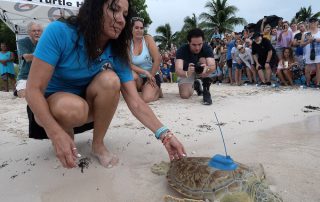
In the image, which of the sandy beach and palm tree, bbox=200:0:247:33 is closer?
the sandy beach

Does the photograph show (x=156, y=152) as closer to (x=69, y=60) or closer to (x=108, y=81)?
(x=108, y=81)

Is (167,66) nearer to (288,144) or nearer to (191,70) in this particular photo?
(191,70)

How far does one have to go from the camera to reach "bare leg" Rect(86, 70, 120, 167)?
6.48ft

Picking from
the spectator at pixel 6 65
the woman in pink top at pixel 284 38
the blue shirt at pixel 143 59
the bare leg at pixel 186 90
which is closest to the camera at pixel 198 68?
the bare leg at pixel 186 90

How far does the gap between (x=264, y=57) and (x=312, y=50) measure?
1.09 meters

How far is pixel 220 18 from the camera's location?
2441 centimetres

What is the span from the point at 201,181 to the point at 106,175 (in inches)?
28.5

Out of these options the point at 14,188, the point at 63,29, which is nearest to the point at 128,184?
the point at 14,188

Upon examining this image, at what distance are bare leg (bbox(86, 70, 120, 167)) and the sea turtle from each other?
2.05 ft

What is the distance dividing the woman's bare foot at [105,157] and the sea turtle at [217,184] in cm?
54

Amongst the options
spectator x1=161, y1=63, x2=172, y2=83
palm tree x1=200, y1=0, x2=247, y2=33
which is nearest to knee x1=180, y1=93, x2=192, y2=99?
spectator x1=161, y1=63, x2=172, y2=83

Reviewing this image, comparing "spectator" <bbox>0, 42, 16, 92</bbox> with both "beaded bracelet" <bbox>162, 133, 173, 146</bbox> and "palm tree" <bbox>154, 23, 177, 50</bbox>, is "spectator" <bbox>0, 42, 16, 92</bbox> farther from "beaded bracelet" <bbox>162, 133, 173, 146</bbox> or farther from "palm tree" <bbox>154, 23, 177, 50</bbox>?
"palm tree" <bbox>154, 23, 177, 50</bbox>

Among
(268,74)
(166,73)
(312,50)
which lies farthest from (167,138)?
(166,73)

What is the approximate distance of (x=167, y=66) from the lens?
11.0m
